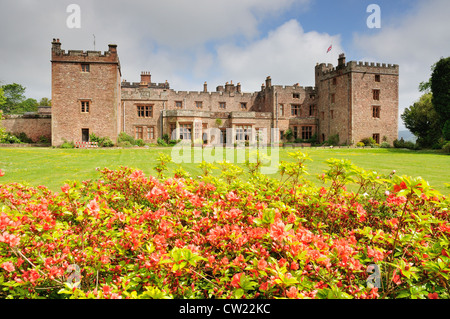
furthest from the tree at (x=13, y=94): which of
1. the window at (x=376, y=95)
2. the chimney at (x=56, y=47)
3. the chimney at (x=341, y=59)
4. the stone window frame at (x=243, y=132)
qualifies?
the window at (x=376, y=95)

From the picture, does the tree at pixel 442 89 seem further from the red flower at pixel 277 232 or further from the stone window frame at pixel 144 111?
the red flower at pixel 277 232

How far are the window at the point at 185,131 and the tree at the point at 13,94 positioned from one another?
66.5 m

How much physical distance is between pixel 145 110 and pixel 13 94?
65753 mm

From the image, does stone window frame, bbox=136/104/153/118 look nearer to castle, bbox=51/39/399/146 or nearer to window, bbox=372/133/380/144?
castle, bbox=51/39/399/146

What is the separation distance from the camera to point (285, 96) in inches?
1538

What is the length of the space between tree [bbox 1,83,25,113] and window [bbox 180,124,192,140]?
218ft

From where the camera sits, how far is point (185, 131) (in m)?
32.9

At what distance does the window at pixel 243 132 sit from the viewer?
114ft

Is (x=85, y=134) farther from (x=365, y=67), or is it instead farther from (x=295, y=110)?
(x=365, y=67)

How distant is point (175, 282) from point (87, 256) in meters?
0.75

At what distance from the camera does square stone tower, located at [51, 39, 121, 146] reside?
28.0m

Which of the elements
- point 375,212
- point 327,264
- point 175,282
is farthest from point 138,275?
point 375,212

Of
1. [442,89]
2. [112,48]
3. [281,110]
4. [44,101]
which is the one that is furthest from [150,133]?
[44,101]
